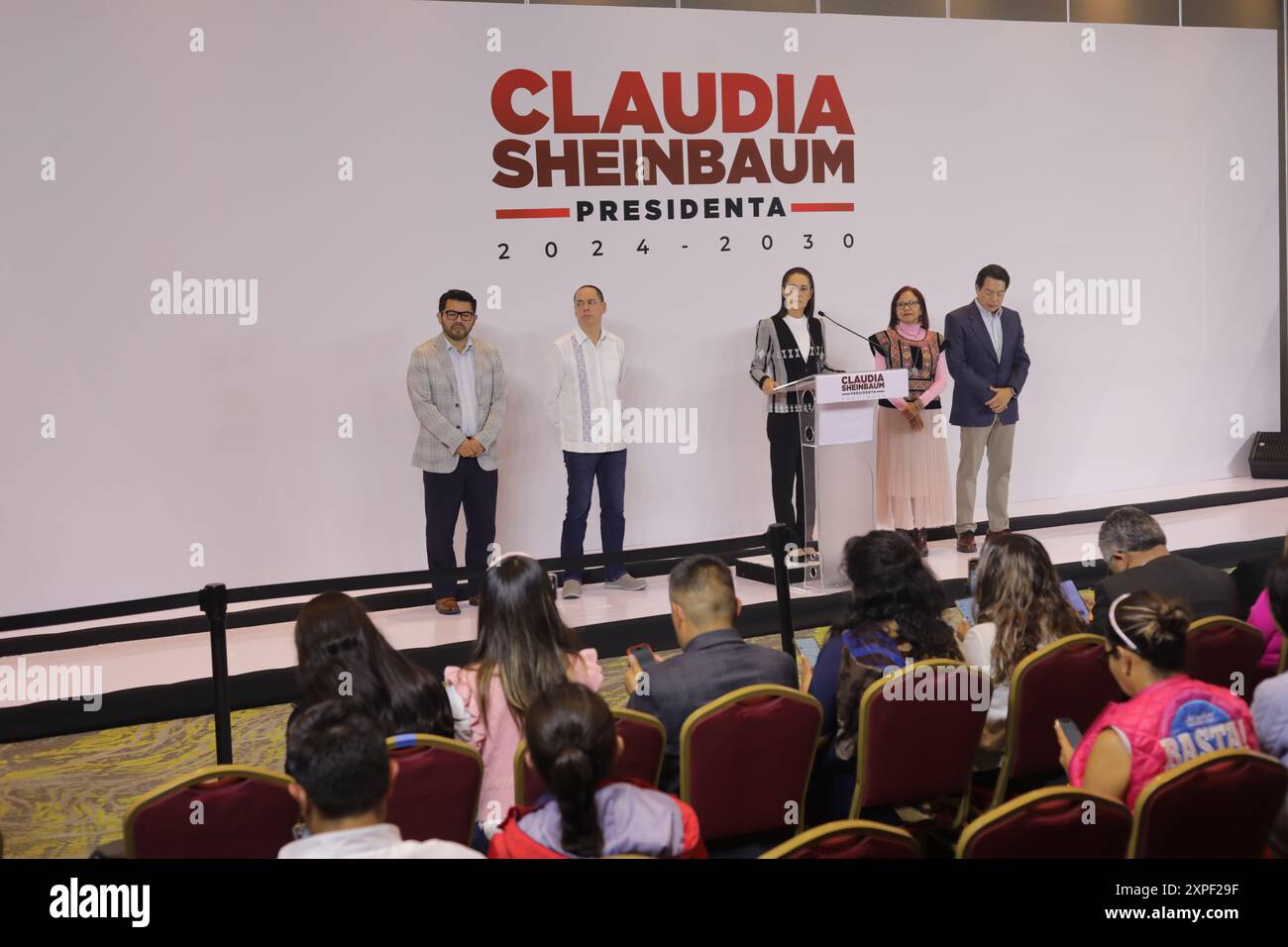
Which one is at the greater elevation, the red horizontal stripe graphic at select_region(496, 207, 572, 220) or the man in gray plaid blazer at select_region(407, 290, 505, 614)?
the red horizontal stripe graphic at select_region(496, 207, 572, 220)

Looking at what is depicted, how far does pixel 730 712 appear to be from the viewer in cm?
280

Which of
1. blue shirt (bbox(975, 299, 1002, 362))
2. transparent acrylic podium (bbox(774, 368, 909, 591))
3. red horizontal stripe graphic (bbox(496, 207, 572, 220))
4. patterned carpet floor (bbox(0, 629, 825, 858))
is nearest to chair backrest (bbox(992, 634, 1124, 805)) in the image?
patterned carpet floor (bbox(0, 629, 825, 858))

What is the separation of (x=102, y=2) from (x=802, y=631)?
4660mm

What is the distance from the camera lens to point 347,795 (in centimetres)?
210

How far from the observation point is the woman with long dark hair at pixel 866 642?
3107mm

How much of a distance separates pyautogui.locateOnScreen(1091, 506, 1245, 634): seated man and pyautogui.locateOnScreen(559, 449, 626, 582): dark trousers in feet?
10.5

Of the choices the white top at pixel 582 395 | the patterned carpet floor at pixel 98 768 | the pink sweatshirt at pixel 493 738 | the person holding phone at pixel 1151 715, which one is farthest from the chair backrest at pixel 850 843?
the white top at pixel 582 395

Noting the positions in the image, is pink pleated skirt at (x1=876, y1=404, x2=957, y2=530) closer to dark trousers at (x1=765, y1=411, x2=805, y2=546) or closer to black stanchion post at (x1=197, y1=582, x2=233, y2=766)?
dark trousers at (x1=765, y1=411, x2=805, y2=546)

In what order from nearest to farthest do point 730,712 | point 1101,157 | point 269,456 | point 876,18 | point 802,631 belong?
point 730,712 → point 802,631 → point 269,456 → point 876,18 → point 1101,157

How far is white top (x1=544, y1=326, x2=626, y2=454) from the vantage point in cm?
670

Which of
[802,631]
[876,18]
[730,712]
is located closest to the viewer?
[730,712]

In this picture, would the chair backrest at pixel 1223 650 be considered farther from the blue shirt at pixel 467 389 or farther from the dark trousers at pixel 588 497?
the blue shirt at pixel 467 389
